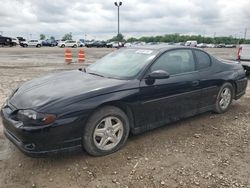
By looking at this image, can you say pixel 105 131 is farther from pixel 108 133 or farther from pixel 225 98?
pixel 225 98

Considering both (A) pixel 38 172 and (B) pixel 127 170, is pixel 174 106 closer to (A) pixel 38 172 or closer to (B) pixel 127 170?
(B) pixel 127 170

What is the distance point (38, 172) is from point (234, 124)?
11.9 ft

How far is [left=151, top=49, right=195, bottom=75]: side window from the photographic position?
434 cm

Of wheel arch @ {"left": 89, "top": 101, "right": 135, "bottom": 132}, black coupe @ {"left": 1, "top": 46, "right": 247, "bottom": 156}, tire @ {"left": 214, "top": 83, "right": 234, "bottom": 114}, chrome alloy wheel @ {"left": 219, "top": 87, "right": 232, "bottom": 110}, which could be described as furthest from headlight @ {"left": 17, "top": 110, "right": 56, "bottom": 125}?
chrome alloy wheel @ {"left": 219, "top": 87, "right": 232, "bottom": 110}

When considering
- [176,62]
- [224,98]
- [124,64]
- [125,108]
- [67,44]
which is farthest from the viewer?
[67,44]

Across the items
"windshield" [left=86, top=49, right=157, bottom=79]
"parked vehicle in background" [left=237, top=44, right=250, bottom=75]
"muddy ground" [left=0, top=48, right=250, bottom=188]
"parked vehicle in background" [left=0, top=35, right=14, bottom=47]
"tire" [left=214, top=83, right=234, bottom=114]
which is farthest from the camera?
"parked vehicle in background" [left=0, top=35, right=14, bottom=47]

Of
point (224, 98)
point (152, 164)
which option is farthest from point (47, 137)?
point (224, 98)

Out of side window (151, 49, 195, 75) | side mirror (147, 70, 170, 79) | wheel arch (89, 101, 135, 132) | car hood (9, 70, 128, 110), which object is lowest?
wheel arch (89, 101, 135, 132)

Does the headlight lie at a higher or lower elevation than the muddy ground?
higher

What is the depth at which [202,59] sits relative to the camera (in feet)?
16.8

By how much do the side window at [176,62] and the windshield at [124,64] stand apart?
0.16 meters

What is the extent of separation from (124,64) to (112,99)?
0.99 meters

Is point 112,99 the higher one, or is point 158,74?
point 158,74

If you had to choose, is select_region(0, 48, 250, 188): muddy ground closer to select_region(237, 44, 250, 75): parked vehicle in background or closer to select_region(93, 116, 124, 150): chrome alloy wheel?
select_region(93, 116, 124, 150): chrome alloy wheel
